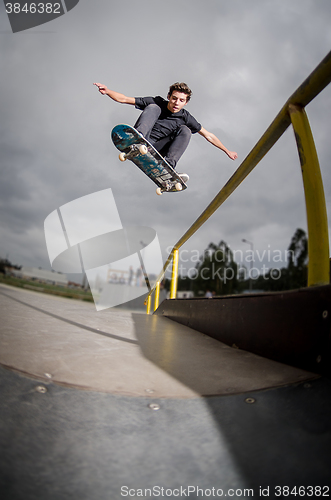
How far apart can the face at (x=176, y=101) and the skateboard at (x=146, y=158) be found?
0.74 meters

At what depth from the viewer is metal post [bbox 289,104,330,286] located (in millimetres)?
1125

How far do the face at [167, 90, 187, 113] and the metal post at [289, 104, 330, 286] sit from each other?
268 cm

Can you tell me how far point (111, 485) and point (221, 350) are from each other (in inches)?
42.4

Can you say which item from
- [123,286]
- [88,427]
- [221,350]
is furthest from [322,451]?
[123,286]

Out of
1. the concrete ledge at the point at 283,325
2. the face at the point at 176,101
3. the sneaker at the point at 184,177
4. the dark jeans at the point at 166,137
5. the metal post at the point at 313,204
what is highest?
the face at the point at 176,101

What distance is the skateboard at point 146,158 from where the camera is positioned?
340 centimetres

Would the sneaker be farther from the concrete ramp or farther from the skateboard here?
the concrete ramp

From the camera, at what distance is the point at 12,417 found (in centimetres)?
70

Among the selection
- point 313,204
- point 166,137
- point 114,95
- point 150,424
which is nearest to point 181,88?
point 166,137

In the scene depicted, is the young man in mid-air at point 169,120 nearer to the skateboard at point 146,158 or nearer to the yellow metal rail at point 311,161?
the skateboard at point 146,158

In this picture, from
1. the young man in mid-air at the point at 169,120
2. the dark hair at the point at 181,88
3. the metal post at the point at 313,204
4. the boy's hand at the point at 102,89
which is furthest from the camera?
the dark hair at the point at 181,88

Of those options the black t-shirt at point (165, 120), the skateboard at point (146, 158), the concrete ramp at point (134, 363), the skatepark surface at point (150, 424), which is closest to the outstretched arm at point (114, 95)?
the black t-shirt at point (165, 120)

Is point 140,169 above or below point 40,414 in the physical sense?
above

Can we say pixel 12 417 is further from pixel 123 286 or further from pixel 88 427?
pixel 123 286
